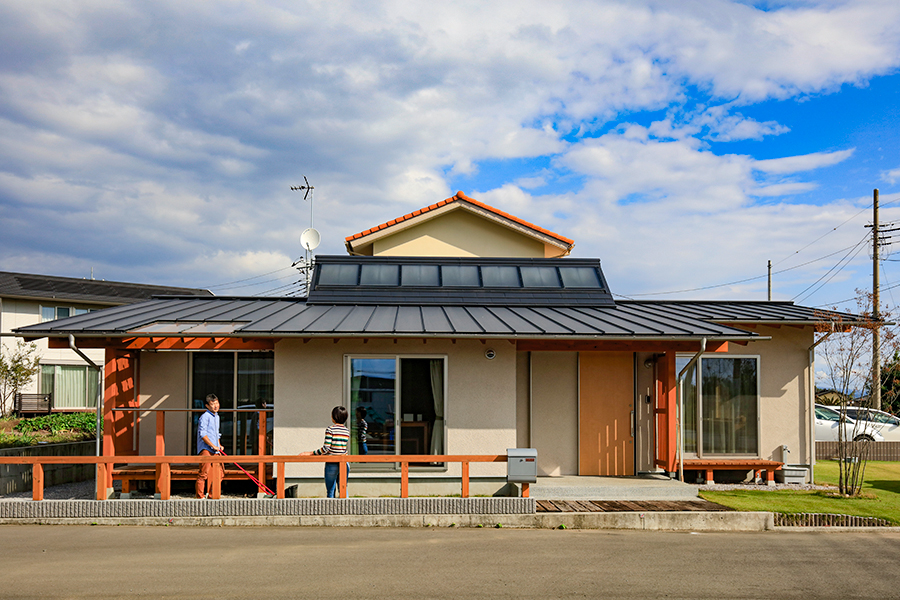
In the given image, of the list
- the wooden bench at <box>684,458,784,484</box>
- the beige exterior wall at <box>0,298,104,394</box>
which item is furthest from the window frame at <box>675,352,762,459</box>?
the beige exterior wall at <box>0,298,104,394</box>

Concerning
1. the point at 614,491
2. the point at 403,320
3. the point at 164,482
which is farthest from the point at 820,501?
the point at 164,482

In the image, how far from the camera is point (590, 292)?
1398 cm

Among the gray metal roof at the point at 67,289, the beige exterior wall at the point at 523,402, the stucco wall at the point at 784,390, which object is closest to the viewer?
the beige exterior wall at the point at 523,402

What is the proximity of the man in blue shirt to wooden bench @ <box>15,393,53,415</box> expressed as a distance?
18.5 metres

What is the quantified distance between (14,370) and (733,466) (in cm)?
2417

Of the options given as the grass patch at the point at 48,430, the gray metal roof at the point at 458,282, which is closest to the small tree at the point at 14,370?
the grass patch at the point at 48,430

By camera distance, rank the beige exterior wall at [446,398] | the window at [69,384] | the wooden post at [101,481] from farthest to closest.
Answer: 1. the window at [69,384]
2. the beige exterior wall at [446,398]
3. the wooden post at [101,481]

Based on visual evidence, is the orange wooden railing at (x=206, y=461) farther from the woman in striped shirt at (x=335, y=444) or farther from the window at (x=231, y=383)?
the window at (x=231, y=383)

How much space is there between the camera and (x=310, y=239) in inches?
921

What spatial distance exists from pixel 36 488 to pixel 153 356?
3388mm

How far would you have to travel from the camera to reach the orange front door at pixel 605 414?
12625 mm

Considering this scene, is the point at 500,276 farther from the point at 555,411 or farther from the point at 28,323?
the point at 28,323

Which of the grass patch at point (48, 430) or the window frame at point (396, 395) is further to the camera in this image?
the grass patch at point (48, 430)

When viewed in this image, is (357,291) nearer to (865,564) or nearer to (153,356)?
(153,356)
